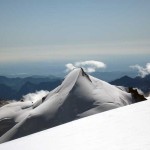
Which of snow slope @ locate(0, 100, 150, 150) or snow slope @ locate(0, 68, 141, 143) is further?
snow slope @ locate(0, 68, 141, 143)

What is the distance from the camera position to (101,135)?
11.3 ft

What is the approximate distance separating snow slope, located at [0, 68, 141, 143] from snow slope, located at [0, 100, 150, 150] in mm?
17814

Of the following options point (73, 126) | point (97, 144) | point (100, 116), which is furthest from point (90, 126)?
point (97, 144)

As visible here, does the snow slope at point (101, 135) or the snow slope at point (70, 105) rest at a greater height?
the snow slope at point (70, 105)

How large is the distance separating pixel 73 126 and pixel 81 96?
2138cm

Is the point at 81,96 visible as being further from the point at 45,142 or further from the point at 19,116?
the point at 45,142

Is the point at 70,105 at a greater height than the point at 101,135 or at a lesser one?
greater

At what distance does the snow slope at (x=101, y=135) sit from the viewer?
2924mm

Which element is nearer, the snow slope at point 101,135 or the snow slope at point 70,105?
the snow slope at point 101,135

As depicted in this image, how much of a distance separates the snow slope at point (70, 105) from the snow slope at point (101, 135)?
17.8 metres

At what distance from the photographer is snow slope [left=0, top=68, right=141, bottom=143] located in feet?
78.5

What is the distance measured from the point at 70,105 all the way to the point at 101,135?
69.8ft

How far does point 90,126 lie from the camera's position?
4.09 m

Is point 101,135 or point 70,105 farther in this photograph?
point 70,105
